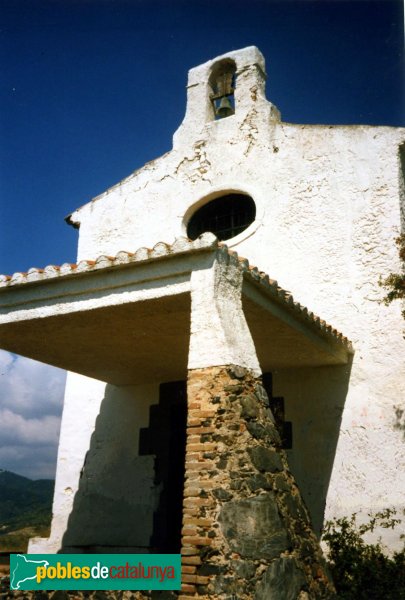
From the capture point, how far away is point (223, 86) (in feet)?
32.8

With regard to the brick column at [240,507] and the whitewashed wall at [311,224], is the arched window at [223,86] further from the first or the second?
the brick column at [240,507]

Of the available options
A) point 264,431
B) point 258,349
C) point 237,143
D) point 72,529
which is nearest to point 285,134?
point 237,143

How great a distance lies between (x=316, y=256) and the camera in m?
7.91

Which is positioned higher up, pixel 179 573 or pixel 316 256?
pixel 316 256

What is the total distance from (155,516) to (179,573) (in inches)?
147

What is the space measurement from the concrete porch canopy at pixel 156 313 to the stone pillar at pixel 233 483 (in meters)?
0.03

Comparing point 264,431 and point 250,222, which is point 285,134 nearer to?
point 250,222

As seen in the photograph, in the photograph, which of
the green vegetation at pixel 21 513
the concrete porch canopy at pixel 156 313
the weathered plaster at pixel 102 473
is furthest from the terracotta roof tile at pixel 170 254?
the green vegetation at pixel 21 513

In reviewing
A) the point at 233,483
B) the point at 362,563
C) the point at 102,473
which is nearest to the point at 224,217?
the point at 102,473

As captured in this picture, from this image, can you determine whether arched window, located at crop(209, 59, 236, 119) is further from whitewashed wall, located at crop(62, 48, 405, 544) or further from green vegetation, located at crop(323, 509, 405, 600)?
green vegetation, located at crop(323, 509, 405, 600)

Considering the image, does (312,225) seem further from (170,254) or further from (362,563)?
(362,563)

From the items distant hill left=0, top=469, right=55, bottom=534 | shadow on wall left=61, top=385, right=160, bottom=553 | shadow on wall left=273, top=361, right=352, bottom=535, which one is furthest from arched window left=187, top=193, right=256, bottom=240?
distant hill left=0, top=469, right=55, bottom=534

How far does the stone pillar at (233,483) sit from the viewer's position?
4016 mm

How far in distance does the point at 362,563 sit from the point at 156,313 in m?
3.36
